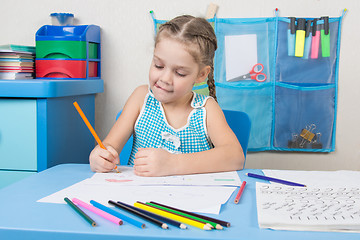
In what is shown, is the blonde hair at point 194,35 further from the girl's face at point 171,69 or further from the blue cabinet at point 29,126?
the blue cabinet at point 29,126

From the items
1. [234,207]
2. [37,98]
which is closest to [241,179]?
[234,207]

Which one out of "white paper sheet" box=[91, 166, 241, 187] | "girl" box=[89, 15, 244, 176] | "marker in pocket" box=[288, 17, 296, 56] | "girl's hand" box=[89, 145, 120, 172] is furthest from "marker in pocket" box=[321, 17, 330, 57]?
"girl's hand" box=[89, 145, 120, 172]

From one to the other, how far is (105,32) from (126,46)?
121 millimetres

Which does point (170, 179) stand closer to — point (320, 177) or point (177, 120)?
point (320, 177)

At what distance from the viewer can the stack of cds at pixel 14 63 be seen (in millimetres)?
1636

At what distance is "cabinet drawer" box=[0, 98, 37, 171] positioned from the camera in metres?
1.38

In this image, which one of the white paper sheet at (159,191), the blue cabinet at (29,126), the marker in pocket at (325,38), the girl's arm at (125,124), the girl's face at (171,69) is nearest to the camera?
the white paper sheet at (159,191)

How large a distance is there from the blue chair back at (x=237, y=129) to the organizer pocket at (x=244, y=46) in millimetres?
461

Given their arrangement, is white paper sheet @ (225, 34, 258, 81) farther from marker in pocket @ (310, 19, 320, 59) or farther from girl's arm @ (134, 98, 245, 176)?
girl's arm @ (134, 98, 245, 176)

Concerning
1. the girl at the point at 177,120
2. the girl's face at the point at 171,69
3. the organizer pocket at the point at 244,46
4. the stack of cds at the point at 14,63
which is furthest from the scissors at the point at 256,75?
the stack of cds at the point at 14,63

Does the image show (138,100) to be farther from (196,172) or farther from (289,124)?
(289,124)

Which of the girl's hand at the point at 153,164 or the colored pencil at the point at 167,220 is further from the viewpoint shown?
the girl's hand at the point at 153,164

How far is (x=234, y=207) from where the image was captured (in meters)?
0.67

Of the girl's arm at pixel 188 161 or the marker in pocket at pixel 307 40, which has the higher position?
the marker in pocket at pixel 307 40
